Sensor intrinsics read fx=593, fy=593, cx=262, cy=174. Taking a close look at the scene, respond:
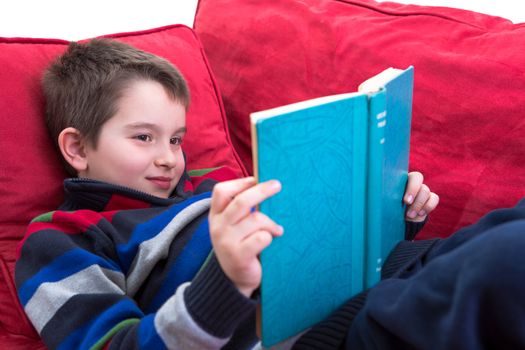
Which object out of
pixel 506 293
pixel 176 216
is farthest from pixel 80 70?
pixel 506 293

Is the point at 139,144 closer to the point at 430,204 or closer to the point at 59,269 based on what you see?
the point at 59,269

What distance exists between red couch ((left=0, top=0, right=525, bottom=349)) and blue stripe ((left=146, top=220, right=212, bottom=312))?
237 mm

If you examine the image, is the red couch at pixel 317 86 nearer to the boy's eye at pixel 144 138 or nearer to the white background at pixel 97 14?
the boy's eye at pixel 144 138

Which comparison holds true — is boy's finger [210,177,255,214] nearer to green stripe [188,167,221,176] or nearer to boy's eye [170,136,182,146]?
boy's eye [170,136,182,146]

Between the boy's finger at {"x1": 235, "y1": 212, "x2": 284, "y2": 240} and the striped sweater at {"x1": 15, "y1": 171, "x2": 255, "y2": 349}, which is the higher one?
the boy's finger at {"x1": 235, "y1": 212, "x2": 284, "y2": 240}

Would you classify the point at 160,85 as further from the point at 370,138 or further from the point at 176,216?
the point at 370,138

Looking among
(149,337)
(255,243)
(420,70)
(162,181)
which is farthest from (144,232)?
(420,70)

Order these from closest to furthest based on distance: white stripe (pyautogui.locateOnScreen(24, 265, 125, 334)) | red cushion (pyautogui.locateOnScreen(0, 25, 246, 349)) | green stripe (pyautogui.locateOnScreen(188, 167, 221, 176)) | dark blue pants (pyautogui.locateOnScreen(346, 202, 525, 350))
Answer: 1. dark blue pants (pyautogui.locateOnScreen(346, 202, 525, 350))
2. white stripe (pyautogui.locateOnScreen(24, 265, 125, 334))
3. red cushion (pyautogui.locateOnScreen(0, 25, 246, 349))
4. green stripe (pyautogui.locateOnScreen(188, 167, 221, 176))

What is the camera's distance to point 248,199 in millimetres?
586

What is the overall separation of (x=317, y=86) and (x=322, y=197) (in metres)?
0.61

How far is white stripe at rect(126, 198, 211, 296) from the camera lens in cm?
87

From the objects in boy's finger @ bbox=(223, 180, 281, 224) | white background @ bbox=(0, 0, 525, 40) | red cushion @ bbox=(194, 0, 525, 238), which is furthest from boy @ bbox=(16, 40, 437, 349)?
white background @ bbox=(0, 0, 525, 40)

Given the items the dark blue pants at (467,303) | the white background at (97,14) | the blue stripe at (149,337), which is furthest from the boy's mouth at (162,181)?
the white background at (97,14)

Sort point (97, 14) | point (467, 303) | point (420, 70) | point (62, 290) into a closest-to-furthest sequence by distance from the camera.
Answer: point (467, 303), point (62, 290), point (420, 70), point (97, 14)
